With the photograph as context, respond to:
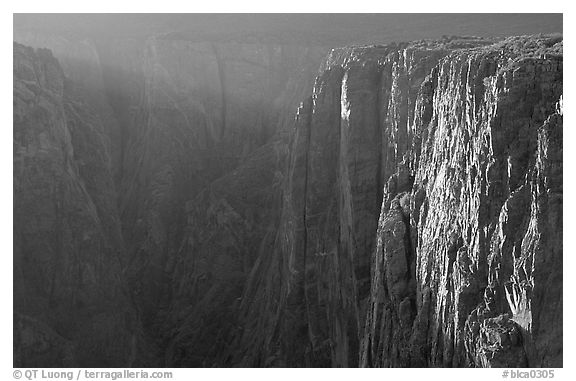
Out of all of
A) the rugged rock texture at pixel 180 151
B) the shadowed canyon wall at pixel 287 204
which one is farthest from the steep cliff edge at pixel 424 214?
the rugged rock texture at pixel 180 151

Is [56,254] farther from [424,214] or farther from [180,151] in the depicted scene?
[424,214]

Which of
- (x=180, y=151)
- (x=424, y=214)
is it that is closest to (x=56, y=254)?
(x=180, y=151)

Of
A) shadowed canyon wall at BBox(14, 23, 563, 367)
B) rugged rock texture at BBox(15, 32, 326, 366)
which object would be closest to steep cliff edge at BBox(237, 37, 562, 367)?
shadowed canyon wall at BBox(14, 23, 563, 367)

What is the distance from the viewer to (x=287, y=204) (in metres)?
51.8

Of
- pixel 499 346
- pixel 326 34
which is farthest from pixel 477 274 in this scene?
pixel 326 34

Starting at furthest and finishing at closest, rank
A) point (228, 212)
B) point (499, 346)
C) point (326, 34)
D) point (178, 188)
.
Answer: point (326, 34) → point (178, 188) → point (228, 212) → point (499, 346)

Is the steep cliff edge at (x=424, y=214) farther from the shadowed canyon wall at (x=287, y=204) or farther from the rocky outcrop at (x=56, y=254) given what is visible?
the rocky outcrop at (x=56, y=254)

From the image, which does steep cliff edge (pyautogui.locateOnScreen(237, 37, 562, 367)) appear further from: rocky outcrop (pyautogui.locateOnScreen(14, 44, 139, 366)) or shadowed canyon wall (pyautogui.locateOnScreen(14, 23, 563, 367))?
rocky outcrop (pyautogui.locateOnScreen(14, 44, 139, 366))

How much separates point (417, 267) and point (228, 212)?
36.9 metres

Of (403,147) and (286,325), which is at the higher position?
(403,147)

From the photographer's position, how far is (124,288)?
56750mm

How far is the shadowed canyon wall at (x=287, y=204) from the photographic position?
2273 centimetres

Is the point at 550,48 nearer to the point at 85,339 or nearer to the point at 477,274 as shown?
the point at 477,274

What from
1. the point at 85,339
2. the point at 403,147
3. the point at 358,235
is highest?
the point at 403,147
